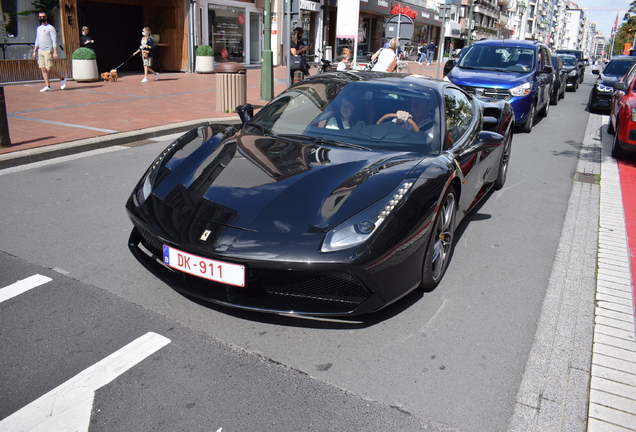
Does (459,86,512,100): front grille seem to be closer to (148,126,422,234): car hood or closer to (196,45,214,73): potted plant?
(148,126,422,234): car hood

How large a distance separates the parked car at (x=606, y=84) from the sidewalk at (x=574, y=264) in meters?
3.45

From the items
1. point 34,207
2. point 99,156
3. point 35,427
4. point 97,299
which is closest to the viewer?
point 35,427

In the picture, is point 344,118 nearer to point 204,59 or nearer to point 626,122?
point 626,122

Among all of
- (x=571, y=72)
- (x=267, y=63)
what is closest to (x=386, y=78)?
(x=267, y=63)

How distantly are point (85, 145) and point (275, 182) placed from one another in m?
5.45

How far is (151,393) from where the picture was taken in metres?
2.54

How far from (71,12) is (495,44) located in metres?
12.6

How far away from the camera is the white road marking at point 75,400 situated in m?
2.31

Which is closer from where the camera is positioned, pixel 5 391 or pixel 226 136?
pixel 5 391

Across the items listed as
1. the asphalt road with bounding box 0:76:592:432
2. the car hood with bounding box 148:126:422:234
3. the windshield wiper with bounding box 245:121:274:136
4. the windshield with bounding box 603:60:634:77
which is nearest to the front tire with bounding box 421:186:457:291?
the asphalt road with bounding box 0:76:592:432

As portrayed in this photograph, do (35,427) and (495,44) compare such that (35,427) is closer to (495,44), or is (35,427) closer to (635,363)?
(635,363)

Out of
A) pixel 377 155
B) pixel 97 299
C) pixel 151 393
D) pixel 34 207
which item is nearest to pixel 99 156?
pixel 34 207

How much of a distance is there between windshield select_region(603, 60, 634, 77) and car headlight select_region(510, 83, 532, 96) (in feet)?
28.6

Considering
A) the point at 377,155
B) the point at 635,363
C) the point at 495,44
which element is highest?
the point at 495,44
